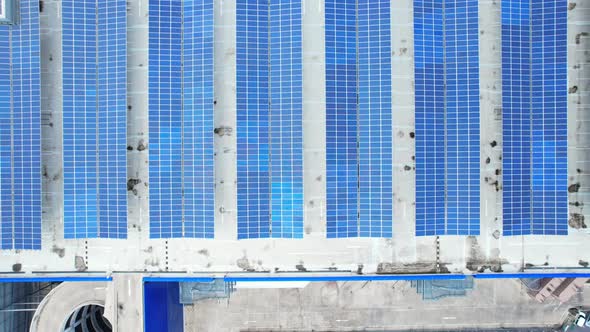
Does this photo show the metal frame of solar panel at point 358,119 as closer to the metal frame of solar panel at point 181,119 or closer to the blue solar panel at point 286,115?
the blue solar panel at point 286,115

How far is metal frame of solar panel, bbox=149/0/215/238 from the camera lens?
1884cm

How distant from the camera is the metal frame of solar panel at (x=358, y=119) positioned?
61.9 ft

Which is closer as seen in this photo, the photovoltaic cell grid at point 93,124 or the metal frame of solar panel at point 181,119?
the metal frame of solar panel at point 181,119

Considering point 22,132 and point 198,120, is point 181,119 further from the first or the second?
point 22,132

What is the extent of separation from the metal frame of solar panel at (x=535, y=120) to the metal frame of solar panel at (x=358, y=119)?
19.0 feet

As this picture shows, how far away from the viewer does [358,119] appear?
1897 cm

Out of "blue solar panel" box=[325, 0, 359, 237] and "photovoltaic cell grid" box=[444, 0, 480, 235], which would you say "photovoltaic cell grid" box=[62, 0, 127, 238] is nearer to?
"blue solar panel" box=[325, 0, 359, 237]

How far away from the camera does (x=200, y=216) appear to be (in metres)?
18.9

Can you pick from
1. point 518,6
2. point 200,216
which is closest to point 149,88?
point 200,216

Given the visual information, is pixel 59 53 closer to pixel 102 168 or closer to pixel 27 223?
pixel 102 168

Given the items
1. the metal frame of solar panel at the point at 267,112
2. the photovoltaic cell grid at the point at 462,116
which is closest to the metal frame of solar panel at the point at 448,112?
the photovoltaic cell grid at the point at 462,116

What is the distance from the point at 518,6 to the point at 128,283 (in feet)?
76.2

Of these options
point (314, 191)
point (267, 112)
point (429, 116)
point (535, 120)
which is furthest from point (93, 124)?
point (535, 120)

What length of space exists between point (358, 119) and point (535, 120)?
28.3 ft
